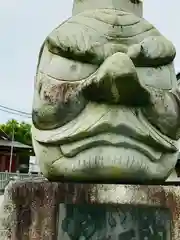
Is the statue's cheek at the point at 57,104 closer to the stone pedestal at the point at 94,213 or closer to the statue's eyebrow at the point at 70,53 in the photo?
the statue's eyebrow at the point at 70,53

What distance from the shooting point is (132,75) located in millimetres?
2094

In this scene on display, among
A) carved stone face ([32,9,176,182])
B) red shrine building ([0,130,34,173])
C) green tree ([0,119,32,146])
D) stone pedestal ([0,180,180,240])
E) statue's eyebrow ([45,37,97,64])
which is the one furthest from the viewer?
green tree ([0,119,32,146])

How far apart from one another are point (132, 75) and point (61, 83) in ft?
1.53

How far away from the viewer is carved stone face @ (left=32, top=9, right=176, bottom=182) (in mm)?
2189

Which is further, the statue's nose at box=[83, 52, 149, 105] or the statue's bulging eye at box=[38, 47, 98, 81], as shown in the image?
the statue's bulging eye at box=[38, 47, 98, 81]

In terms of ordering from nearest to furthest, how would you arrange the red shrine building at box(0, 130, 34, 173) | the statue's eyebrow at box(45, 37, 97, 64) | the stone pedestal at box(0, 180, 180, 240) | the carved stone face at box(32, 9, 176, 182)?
1. the stone pedestal at box(0, 180, 180, 240)
2. the carved stone face at box(32, 9, 176, 182)
3. the statue's eyebrow at box(45, 37, 97, 64)
4. the red shrine building at box(0, 130, 34, 173)

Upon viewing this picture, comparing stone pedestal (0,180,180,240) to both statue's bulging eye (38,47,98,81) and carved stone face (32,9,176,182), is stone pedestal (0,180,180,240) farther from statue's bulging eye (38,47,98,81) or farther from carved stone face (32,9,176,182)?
statue's bulging eye (38,47,98,81)

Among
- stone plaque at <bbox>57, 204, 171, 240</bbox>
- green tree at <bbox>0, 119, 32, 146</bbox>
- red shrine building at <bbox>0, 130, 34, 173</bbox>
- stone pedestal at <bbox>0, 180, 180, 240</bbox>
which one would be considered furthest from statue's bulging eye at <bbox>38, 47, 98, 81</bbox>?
green tree at <bbox>0, 119, 32, 146</bbox>

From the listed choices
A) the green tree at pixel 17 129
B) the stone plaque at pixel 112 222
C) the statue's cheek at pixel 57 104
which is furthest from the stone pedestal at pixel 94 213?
the green tree at pixel 17 129

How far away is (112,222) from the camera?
2.08 metres

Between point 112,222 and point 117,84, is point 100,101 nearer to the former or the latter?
point 117,84

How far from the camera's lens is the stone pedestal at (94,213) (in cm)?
206

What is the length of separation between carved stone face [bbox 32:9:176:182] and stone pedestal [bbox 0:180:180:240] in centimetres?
16

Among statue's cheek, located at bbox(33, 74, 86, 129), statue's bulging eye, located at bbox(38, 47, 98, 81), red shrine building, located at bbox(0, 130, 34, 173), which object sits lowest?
statue's cheek, located at bbox(33, 74, 86, 129)
